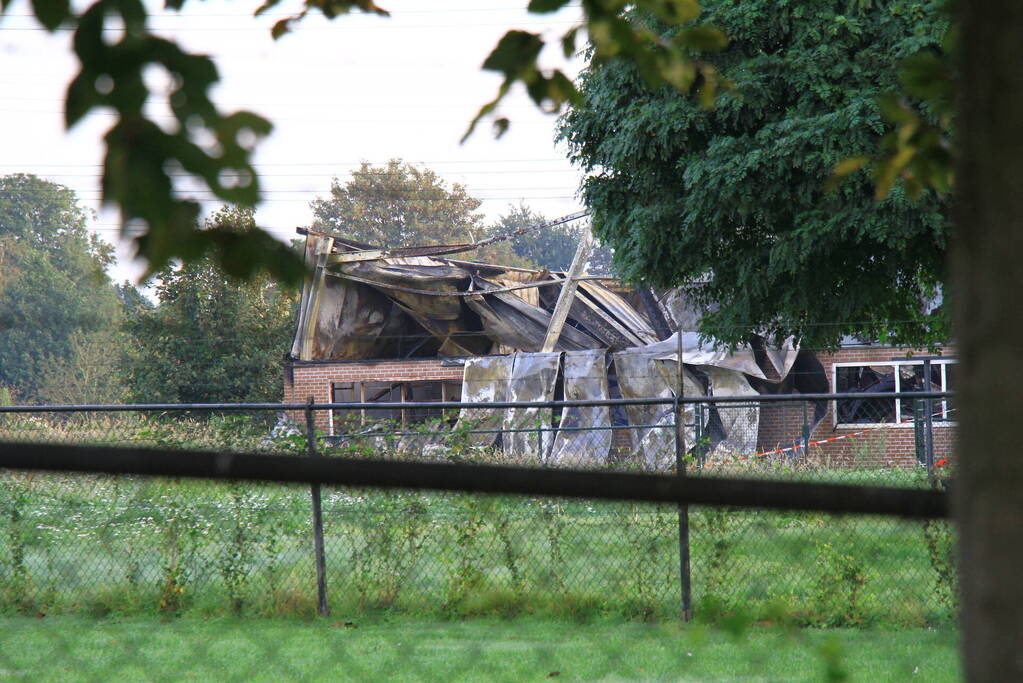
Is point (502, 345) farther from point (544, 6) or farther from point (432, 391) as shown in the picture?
point (544, 6)

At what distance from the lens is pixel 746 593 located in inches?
216

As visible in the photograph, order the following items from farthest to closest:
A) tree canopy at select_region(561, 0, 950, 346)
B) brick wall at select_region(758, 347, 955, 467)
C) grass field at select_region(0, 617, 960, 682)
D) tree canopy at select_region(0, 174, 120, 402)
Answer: tree canopy at select_region(0, 174, 120, 402)
brick wall at select_region(758, 347, 955, 467)
tree canopy at select_region(561, 0, 950, 346)
grass field at select_region(0, 617, 960, 682)

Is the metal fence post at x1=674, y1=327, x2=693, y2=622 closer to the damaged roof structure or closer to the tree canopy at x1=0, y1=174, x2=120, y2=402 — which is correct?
the damaged roof structure

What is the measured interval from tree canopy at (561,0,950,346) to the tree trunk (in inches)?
317

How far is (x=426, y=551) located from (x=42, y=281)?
20223 mm

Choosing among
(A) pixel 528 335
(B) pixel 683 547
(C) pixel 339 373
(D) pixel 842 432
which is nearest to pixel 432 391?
(C) pixel 339 373

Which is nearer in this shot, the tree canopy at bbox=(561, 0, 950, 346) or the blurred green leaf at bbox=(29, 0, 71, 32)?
the blurred green leaf at bbox=(29, 0, 71, 32)

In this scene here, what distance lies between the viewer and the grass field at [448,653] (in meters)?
4.57

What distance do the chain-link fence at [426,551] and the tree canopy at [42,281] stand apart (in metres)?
10.9

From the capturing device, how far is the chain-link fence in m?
5.51

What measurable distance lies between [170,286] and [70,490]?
15983mm

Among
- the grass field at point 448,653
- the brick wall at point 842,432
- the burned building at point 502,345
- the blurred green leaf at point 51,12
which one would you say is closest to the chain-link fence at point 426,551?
the grass field at point 448,653

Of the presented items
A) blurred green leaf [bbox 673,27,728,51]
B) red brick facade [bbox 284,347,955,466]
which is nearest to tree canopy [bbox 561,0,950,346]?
red brick facade [bbox 284,347,955,466]

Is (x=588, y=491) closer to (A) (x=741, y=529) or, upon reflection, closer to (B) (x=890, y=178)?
(B) (x=890, y=178)
